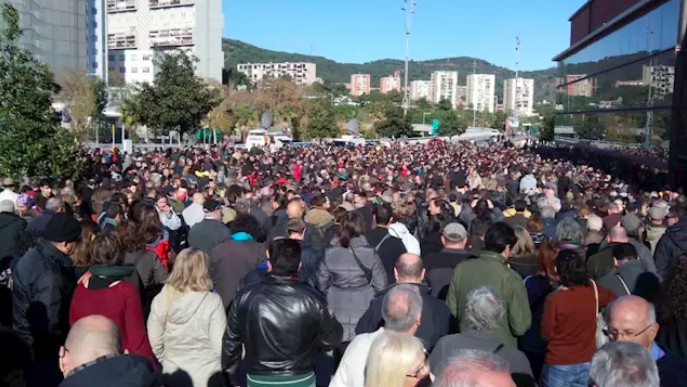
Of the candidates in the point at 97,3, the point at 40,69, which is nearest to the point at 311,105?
the point at 97,3

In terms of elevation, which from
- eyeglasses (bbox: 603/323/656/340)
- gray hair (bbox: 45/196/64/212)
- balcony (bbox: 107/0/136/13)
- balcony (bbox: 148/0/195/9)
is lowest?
eyeglasses (bbox: 603/323/656/340)

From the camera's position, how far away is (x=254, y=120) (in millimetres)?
79875

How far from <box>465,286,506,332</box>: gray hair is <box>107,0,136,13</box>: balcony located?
120583mm

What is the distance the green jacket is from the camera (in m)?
4.78

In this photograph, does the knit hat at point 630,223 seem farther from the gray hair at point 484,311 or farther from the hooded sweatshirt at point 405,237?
the gray hair at point 484,311

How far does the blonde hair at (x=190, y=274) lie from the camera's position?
15.3 feet

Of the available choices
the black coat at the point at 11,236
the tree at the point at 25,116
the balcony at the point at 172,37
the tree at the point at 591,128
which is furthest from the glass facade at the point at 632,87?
the balcony at the point at 172,37

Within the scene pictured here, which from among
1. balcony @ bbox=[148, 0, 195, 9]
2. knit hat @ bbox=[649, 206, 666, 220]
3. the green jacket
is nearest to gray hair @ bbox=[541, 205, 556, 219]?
knit hat @ bbox=[649, 206, 666, 220]

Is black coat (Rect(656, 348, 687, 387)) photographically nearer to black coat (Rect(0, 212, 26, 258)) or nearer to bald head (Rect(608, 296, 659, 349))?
bald head (Rect(608, 296, 659, 349))

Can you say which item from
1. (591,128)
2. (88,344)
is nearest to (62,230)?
(88,344)

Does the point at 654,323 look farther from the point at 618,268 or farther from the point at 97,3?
the point at 97,3

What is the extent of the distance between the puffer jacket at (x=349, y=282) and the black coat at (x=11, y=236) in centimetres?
317

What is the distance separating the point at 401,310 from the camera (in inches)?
149

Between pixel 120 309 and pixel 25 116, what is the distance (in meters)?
11.8
